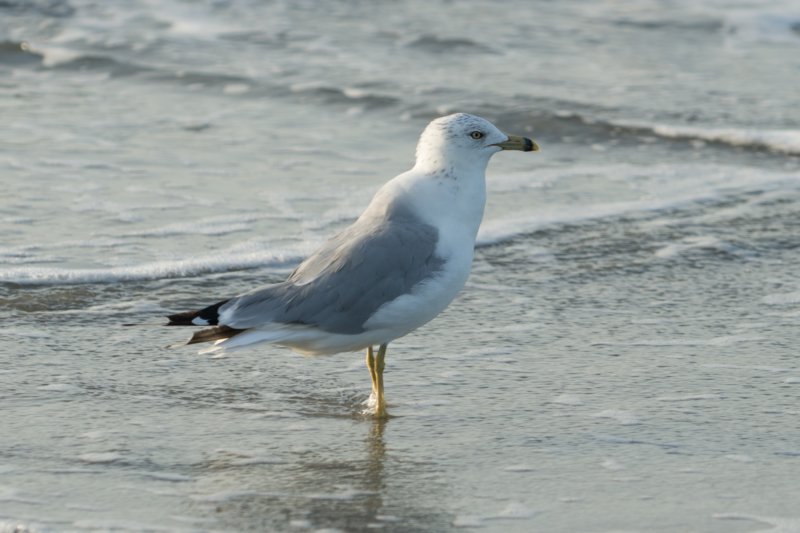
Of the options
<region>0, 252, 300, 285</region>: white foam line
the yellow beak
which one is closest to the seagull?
the yellow beak

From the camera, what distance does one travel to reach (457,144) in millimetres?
4816

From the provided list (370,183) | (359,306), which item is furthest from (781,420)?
(370,183)

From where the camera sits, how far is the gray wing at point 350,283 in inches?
174

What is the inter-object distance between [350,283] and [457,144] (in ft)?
2.28

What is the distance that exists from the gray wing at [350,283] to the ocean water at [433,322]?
1.21 feet

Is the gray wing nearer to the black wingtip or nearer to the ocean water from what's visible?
the black wingtip

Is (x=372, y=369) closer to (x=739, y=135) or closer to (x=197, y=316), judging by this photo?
(x=197, y=316)

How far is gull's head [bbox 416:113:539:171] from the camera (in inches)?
189

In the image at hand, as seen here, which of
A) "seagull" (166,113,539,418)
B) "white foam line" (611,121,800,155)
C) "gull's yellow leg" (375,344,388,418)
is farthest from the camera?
"white foam line" (611,121,800,155)

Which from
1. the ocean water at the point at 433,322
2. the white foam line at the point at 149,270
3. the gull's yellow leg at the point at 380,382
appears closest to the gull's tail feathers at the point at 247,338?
the ocean water at the point at 433,322

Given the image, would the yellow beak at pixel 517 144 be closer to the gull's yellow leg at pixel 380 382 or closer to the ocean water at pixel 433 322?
the ocean water at pixel 433 322

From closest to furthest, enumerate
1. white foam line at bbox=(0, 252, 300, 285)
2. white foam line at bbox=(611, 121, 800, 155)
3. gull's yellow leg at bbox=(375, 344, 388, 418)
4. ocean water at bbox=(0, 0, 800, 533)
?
ocean water at bbox=(0, 0, 800, 533) → gull's yellow leg at bbox=(375, 344, 388, 418) → white foam line at bbox=(0, 252, 300, 285) → white foam line at bbox=(611, 121, 800, 155)

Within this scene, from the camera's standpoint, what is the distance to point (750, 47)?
12.5 metres

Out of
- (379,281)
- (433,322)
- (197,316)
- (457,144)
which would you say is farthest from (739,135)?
(197,316)
